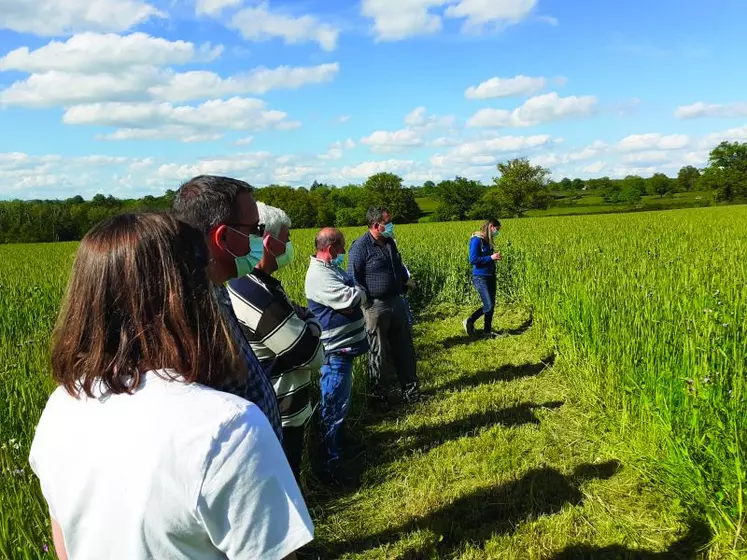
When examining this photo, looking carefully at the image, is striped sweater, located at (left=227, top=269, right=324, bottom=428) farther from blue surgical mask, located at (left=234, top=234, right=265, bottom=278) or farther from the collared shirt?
the collared shirt

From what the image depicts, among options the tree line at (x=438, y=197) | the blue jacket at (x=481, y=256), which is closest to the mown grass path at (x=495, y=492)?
the blue jacket at (x=481, y=256)

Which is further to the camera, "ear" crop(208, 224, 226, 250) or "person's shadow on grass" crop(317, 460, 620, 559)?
"person's shadow on grass" crop(317, 460, 620, 559)

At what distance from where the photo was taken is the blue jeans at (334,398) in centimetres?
416

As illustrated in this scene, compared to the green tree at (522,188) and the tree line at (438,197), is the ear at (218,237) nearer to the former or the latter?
the tree line at (438,197)

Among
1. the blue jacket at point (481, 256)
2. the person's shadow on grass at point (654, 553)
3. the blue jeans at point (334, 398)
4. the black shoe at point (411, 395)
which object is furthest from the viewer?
the blue jacket at point (481, 256)

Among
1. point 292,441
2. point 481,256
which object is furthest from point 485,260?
point 292,441

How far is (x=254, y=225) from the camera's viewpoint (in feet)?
6.73

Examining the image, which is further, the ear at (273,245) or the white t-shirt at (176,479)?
the ear at (273,245)

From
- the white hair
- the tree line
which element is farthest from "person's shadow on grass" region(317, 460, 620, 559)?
the tree line

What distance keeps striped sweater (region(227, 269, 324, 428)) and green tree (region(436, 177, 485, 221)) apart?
6114 cm

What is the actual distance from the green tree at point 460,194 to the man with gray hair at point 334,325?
59.7m

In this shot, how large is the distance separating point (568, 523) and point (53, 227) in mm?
44650

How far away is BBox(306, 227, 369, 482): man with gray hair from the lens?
4.07 m

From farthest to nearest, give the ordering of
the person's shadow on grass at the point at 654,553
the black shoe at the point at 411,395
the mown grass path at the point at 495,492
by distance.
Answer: the black shoe at the point at 411,395 → the mown grass path at the point at 495,492 → the person's shadow on grass at the point at 654,553
